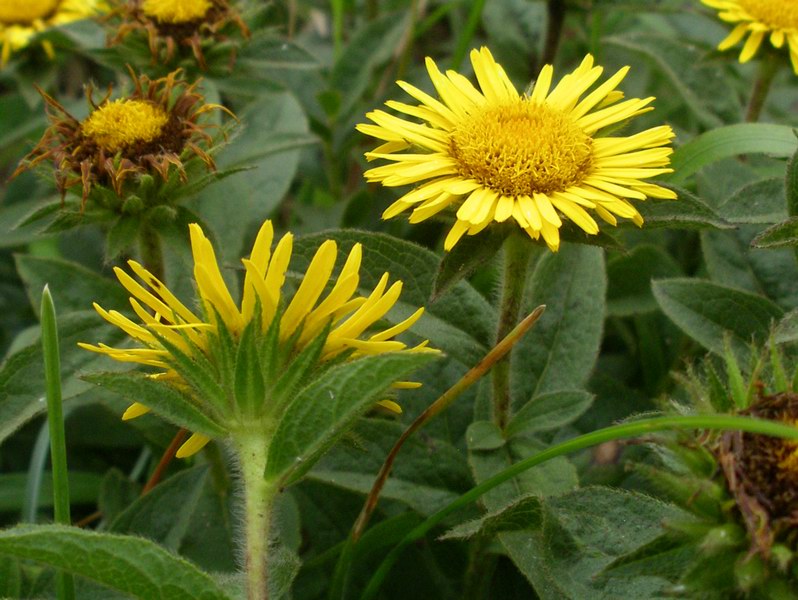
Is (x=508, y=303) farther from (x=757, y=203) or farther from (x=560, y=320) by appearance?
(x=757, y=203)

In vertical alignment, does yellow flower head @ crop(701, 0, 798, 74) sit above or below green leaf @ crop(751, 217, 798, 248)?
above

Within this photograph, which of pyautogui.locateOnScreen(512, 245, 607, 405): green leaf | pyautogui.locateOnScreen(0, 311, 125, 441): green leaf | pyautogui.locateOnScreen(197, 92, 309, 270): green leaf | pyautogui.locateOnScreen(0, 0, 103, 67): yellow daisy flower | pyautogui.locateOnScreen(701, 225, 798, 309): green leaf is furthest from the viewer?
pyautogui.locateOnScreen(0, 0, 103, 67): yellow daisy flower

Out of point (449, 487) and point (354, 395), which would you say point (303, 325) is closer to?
point (354, 395)

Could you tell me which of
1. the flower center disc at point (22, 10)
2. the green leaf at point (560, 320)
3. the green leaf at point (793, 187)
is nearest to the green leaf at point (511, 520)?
the green leaf at point (560, 320)

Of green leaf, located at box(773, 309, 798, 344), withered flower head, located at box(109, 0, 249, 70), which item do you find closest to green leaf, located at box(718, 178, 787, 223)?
green leaf, located at box(773, 309, 798, 344)

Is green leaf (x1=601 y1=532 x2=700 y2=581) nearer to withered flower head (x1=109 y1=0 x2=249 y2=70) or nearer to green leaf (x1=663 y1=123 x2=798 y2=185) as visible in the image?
green leaf (x1=663 y1=123 x2=798 y2=185)

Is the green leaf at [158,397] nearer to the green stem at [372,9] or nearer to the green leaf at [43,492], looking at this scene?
the green leaf at [43,492]
